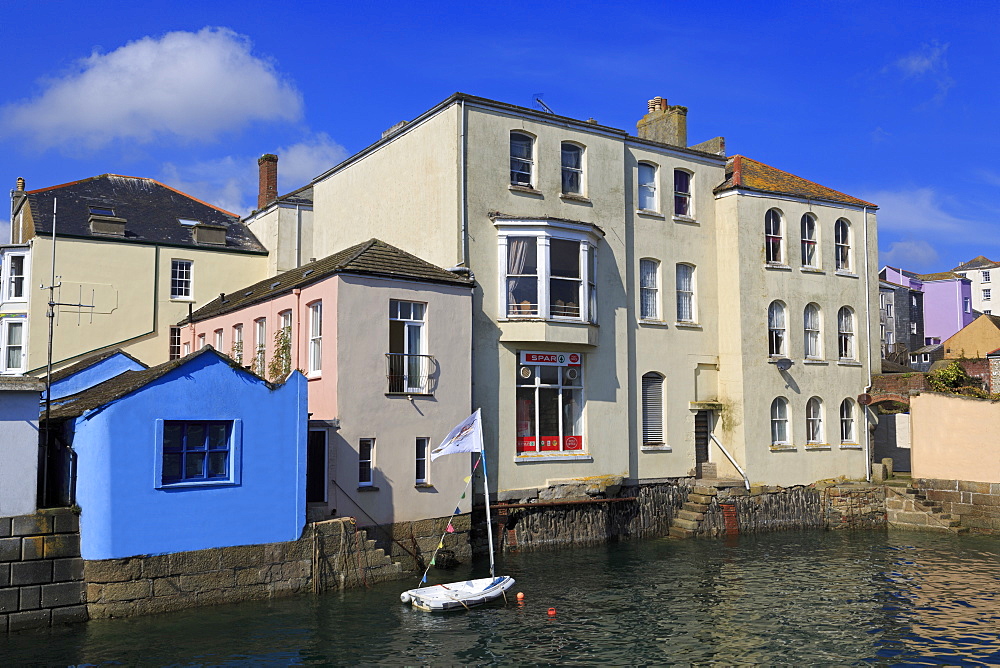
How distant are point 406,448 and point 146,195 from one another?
23.0 metres

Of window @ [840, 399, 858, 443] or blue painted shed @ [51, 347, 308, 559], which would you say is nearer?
blue painted shed @ [51, 347, 308, 559]

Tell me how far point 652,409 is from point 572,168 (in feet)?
29.0

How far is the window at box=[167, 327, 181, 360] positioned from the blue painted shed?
15692mm

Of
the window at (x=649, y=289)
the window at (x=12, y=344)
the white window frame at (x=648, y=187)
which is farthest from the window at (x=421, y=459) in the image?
the window at (x=12, y=344)

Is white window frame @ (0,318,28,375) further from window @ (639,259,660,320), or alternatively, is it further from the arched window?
the arched window

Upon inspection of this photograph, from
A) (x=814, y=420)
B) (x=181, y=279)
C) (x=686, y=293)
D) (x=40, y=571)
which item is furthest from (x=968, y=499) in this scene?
(x=181, y=279)

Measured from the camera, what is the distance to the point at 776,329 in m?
32.1

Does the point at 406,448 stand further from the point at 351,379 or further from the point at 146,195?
the point at 146,195

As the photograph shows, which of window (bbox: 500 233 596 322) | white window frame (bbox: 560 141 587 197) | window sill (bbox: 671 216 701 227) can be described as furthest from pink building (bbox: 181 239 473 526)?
window sill (bbox: 671 216 701 227)

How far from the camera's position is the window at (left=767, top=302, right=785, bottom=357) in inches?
1257

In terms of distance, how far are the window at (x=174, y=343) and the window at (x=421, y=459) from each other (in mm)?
16768

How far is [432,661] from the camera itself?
15219 millimetres

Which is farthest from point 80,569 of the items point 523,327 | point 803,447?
point 803,447

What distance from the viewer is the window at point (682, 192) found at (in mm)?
31109
